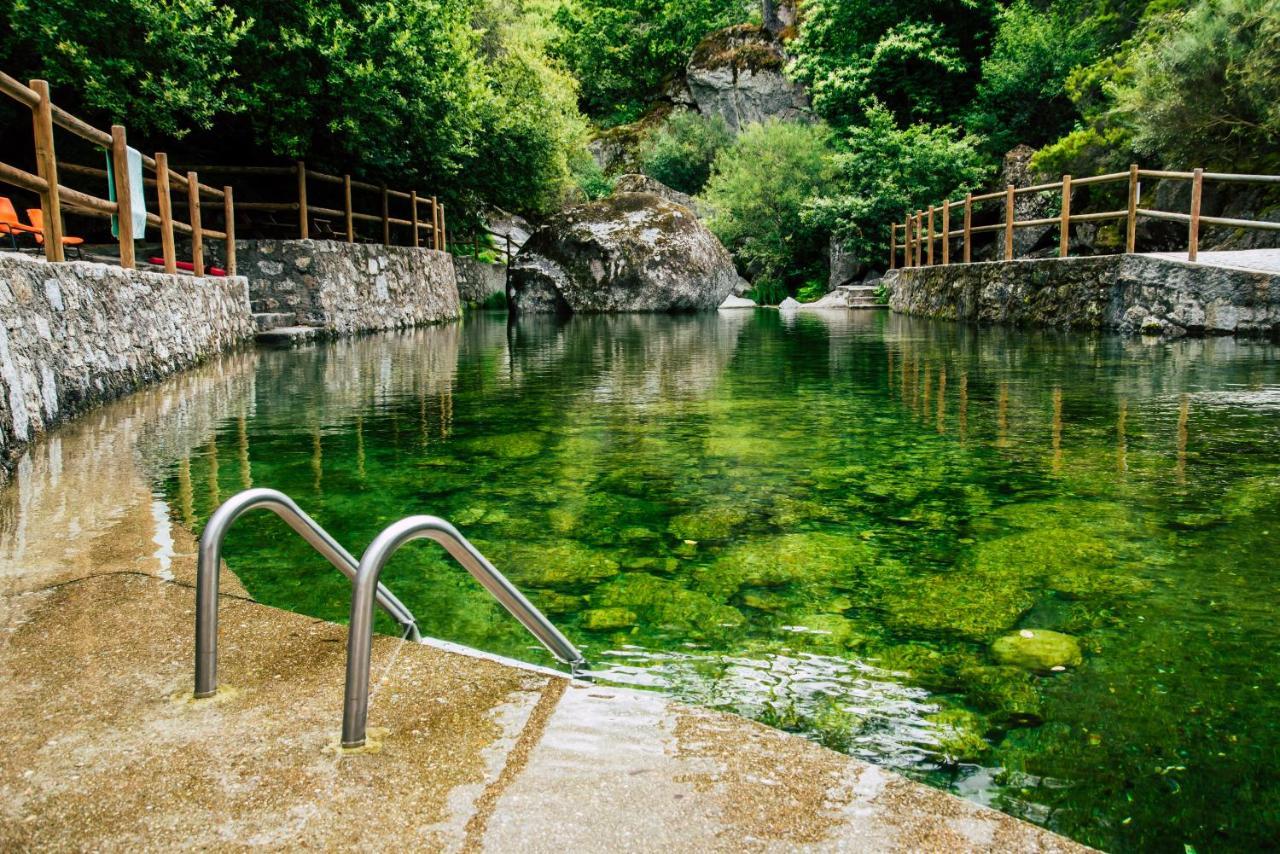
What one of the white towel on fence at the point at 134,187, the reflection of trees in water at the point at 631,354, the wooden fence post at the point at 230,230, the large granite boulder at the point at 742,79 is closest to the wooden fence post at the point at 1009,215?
the reflection of trees in water at the point at 631,354

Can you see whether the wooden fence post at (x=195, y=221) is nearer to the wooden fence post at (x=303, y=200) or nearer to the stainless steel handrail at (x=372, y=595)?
the wooden fence post at (x=303, y=200)

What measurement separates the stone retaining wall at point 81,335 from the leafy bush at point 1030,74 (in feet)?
67.5

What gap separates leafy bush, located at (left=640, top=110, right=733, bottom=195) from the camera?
3753cm

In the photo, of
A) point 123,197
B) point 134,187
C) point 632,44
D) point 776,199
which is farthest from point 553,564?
point 632,44

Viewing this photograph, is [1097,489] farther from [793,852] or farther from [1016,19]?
[1016,19]

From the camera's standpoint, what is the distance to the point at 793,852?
1.53 m

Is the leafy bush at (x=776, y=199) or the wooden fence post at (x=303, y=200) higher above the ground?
the leafy bush at (x=776, y=199)

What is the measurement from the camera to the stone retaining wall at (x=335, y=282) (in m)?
13.6

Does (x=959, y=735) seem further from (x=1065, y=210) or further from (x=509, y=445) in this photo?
(x=1065, y=210)

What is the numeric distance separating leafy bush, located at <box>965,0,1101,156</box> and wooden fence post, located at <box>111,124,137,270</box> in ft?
68.9

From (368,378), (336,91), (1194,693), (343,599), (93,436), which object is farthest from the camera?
(336,91)

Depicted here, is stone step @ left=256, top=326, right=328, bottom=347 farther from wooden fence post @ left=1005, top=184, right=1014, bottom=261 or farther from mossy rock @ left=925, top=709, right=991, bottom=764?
mossy rock @ left=925, top=709, right=991, bottom=764

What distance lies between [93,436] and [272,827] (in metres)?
4.57

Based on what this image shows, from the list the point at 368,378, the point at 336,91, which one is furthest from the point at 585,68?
the point at 368,378
